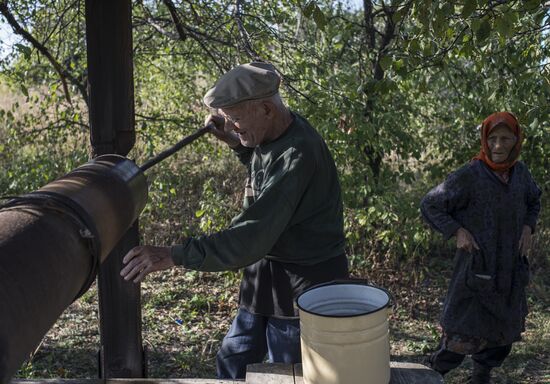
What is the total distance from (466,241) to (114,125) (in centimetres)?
203

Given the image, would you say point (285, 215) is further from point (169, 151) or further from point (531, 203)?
point (531, 203)

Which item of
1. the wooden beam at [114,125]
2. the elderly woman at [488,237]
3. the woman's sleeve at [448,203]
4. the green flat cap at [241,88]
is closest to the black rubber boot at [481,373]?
the elderly woman at [488,237]

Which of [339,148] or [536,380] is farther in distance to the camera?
[339,148]

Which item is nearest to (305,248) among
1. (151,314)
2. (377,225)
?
(151,314)

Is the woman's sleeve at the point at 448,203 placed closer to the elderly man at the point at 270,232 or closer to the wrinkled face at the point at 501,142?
the wrinkled face at the point at 501,142

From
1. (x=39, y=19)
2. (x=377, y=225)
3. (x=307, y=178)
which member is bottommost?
(x=377, y=225)

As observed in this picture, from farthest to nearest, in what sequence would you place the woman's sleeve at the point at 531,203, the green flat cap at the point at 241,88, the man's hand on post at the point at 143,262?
the woman's sleeve at the point at 531,203 < the green flat cap at the point at 241,88 < the man's hand on post at the point at 143,262

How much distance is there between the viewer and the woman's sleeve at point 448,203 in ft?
12.5

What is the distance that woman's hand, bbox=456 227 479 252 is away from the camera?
12.3 feet

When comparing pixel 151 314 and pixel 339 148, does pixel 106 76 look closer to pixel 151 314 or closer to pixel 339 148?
pixel 339 148

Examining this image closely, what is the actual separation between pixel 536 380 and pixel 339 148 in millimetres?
2052

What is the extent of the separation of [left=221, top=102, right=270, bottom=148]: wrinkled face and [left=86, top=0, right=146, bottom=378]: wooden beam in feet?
1.39

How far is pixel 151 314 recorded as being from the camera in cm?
543

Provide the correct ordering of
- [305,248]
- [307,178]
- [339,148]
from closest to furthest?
[307,178]
[305,248]
[339,148]
